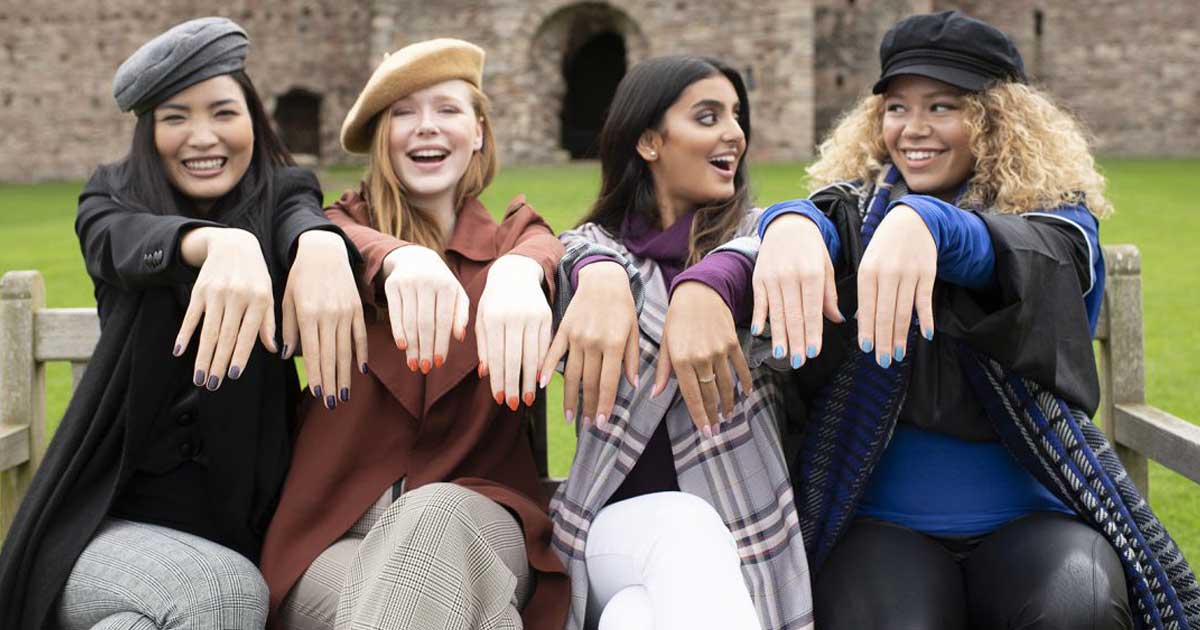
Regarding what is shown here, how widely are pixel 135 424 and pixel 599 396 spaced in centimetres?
98

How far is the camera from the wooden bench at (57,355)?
267cm

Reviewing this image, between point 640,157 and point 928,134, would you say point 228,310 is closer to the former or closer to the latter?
point 640,157

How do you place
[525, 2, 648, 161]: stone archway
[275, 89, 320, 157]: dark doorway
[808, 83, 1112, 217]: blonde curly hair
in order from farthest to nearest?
[275, 89, 320, 157]: dark doorway → [525, 2, 648, 161]: stone archway → [808, 83, 1112, 217]: blonde curly hair

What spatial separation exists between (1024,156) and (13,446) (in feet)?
7.83

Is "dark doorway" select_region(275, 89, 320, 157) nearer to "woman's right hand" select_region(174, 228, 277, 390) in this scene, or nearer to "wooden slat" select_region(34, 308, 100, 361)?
"wooden slat" select_region(34, 308, 100, 361)

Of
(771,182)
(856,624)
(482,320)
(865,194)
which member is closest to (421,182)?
(482,320)

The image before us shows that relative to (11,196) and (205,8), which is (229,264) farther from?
(205,8)

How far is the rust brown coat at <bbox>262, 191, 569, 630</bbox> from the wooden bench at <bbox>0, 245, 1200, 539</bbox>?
68cm

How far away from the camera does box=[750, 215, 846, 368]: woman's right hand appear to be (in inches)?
78.8

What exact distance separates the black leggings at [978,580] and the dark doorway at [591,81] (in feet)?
61.6

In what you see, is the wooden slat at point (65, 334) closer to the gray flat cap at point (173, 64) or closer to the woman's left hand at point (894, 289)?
the gray flat cap at point (173, 64)

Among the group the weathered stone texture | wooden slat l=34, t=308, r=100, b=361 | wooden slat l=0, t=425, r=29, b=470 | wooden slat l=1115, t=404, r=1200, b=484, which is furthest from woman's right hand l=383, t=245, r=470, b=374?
the weathered stone texture

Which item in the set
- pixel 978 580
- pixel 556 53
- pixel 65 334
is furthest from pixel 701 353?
pixel 556 53

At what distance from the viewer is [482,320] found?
2.12 meters
